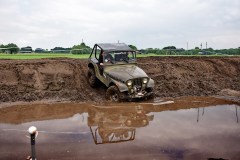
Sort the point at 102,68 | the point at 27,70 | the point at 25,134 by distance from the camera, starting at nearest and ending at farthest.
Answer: the point at 25,134
the point at 102,68
the point at 27,70

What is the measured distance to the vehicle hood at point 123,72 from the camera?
12.0m

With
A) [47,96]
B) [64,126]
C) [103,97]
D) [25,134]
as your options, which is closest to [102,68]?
[103,97]

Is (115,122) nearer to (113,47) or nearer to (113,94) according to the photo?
(113,94)

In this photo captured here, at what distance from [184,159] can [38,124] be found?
4839 mm

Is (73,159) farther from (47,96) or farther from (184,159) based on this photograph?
(47,96)

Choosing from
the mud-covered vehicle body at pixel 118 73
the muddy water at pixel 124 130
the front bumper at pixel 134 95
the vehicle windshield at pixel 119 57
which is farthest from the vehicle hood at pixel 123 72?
the muddy water at pixel 124 130

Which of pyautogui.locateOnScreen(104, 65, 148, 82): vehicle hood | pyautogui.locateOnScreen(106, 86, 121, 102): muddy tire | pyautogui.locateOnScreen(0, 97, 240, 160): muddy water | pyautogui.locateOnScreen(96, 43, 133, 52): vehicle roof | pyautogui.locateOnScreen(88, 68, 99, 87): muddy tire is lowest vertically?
pyautogui.locateOnScreen(0, 97, 240, 160): muddy water

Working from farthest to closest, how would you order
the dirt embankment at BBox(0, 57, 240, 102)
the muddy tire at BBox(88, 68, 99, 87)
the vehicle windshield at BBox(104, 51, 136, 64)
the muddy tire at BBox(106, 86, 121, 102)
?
the muddy tire at BBox(88, 68, 99, 87), the dirt embankment at BBox(0, 57, 240, 102), the vehicle windshield at BBox(104, 51, 136, 64), the muddy tire at BBox(106, 86, 121, 102)

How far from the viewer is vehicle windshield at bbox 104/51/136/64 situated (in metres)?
13.0

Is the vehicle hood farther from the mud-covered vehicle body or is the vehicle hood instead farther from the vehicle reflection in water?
the vehicle reflection in water

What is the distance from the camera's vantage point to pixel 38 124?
9469 millimetres

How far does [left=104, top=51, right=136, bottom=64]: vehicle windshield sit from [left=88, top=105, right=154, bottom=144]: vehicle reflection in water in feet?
7.82

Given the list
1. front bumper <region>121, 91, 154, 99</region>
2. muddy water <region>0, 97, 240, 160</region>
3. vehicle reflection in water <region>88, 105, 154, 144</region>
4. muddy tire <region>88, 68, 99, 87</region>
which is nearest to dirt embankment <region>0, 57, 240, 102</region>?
muddy tire <region>88, 68, 99, 87</region>

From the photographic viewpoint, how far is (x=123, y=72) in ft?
40.3
